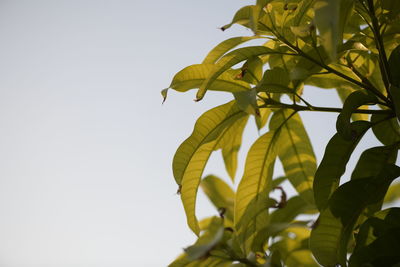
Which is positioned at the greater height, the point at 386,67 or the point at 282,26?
the point at 282,26

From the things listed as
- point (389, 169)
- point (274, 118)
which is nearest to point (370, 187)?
point (389, 169)

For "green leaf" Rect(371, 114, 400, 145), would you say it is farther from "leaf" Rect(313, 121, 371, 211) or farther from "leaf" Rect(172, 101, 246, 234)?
"leaf" Rect(172, 101, 246, 234)

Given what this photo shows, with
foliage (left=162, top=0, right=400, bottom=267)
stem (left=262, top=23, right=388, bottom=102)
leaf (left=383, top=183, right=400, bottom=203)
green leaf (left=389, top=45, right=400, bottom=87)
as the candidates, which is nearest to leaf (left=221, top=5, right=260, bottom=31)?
foliage (left=162, top=0, right=400, bottom=267)

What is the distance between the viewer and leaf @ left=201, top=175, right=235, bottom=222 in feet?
4.32

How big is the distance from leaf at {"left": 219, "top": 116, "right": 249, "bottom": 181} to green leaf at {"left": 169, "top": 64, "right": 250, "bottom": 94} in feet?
0.37

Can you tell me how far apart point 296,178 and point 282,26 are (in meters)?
0.44

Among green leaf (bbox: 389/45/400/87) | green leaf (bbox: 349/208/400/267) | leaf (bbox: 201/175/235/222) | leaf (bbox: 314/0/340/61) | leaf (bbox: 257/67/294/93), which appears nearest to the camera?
leaf (bbox: 314/0/340/61)

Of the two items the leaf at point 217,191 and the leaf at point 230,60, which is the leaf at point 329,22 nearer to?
the leaf at point 230,60

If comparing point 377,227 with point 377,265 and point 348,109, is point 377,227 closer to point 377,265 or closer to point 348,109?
point 377,265

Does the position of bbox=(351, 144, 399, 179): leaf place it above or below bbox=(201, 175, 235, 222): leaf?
below

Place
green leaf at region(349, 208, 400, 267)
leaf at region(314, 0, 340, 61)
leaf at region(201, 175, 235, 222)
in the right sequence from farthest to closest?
leaf at region(201, 175, 235, 222)
green leaf at region(349, 208, 400, 267)
leaf at region(314, 0, 340, 61)

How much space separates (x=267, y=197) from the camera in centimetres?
111

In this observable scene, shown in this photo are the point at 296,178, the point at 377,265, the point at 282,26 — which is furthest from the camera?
the point at 296,178

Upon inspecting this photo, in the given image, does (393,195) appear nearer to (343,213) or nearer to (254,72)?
(343,213)
